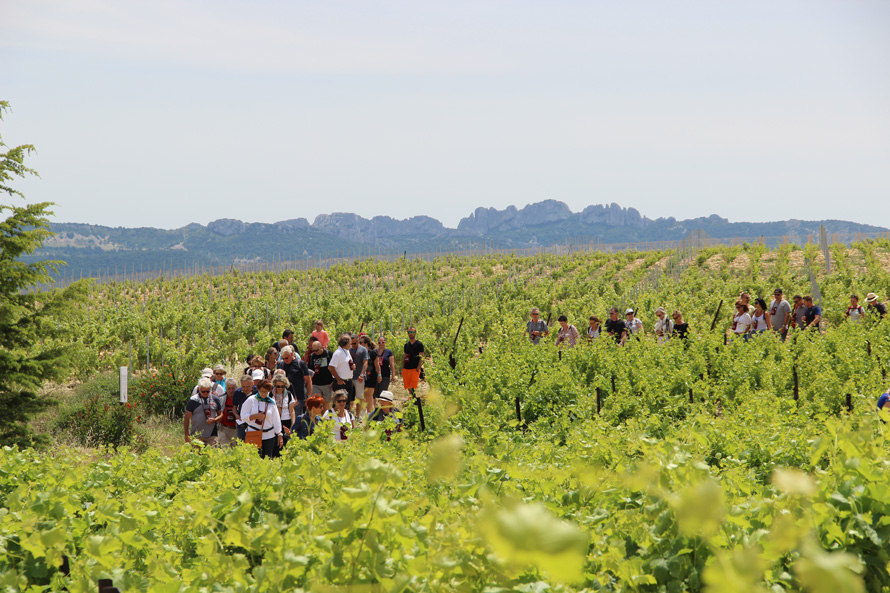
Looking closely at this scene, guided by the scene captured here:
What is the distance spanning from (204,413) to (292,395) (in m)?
1.05

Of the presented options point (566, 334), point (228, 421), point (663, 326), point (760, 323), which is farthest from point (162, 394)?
point (760, 323)

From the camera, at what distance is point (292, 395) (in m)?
7.35

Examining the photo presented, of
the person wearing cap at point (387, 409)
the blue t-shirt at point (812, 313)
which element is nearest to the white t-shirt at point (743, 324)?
the blue t-shirt at point (812, 313)

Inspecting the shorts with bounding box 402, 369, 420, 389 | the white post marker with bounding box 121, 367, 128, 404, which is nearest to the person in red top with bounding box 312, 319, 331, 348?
the shorts with bounding box 402, 369, 420, 389

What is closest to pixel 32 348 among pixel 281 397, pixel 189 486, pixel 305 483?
pixel 281 397

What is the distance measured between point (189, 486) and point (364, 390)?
18.5ft

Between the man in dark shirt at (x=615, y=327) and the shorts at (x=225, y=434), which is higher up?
the man in dark shirt at (x=615, y=327)

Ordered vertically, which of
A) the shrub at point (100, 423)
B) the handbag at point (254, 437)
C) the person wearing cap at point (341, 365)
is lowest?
the shrub at point (100, 423)

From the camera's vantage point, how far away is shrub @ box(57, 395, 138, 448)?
31.9ft

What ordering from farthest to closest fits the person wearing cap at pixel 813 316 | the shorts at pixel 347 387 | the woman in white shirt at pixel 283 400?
the person wearing cap at pixel 813 316 → the shorts at pixel 347 387 → the woman in white shirt at pixel 283 400

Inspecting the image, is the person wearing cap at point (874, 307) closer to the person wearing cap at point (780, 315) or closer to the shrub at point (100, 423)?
the person wearing cap at point (780, 315)

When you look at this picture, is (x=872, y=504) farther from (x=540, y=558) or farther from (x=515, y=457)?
(x=515, y=457)

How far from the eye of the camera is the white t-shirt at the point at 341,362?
904 centimetres

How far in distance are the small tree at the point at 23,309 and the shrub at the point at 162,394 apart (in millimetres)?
3230
